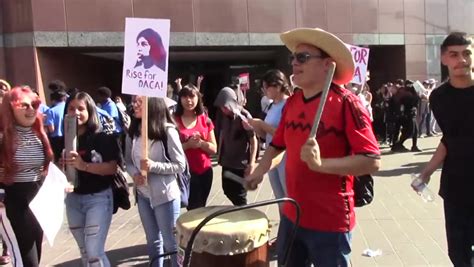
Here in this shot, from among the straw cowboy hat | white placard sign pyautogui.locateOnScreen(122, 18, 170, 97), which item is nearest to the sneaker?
white placard sign pyautogui.locateOnScreen(122, 18, 170, 97)

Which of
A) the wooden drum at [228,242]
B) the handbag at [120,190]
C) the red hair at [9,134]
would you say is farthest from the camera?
the handbag at [120,190]

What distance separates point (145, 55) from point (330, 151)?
7.46 feet

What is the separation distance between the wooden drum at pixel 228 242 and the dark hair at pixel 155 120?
1724 millimetres

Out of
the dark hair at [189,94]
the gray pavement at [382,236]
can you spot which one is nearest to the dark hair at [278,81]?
the dark hair at [189,94]

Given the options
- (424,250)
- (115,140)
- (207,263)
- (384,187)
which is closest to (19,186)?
(115,140)

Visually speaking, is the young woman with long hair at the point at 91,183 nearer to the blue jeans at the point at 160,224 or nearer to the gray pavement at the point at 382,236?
the blue jeans at the point at 160,224

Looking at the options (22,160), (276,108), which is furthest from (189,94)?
(22,160)

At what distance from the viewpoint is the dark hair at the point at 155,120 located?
15.3 ft

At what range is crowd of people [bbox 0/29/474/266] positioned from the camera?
3.03 metres

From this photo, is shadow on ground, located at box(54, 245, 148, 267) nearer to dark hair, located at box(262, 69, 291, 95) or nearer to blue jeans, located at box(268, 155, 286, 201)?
blue jeans, located at box(268, 155, 286, 201)

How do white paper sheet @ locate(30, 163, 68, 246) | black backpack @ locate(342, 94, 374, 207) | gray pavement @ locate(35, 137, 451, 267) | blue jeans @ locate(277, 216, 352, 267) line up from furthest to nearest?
gray pavement @ locate(35, 137, 451, 267) < white paper sheet @ locate(30, 163, 68, 246) < black backpack @ locate(342, 94, 374, 207) < blue jeans @ locate(277, 216, 352, 267)

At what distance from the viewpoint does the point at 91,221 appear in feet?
14.4

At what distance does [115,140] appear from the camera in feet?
15.0

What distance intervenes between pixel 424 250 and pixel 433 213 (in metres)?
1.63
